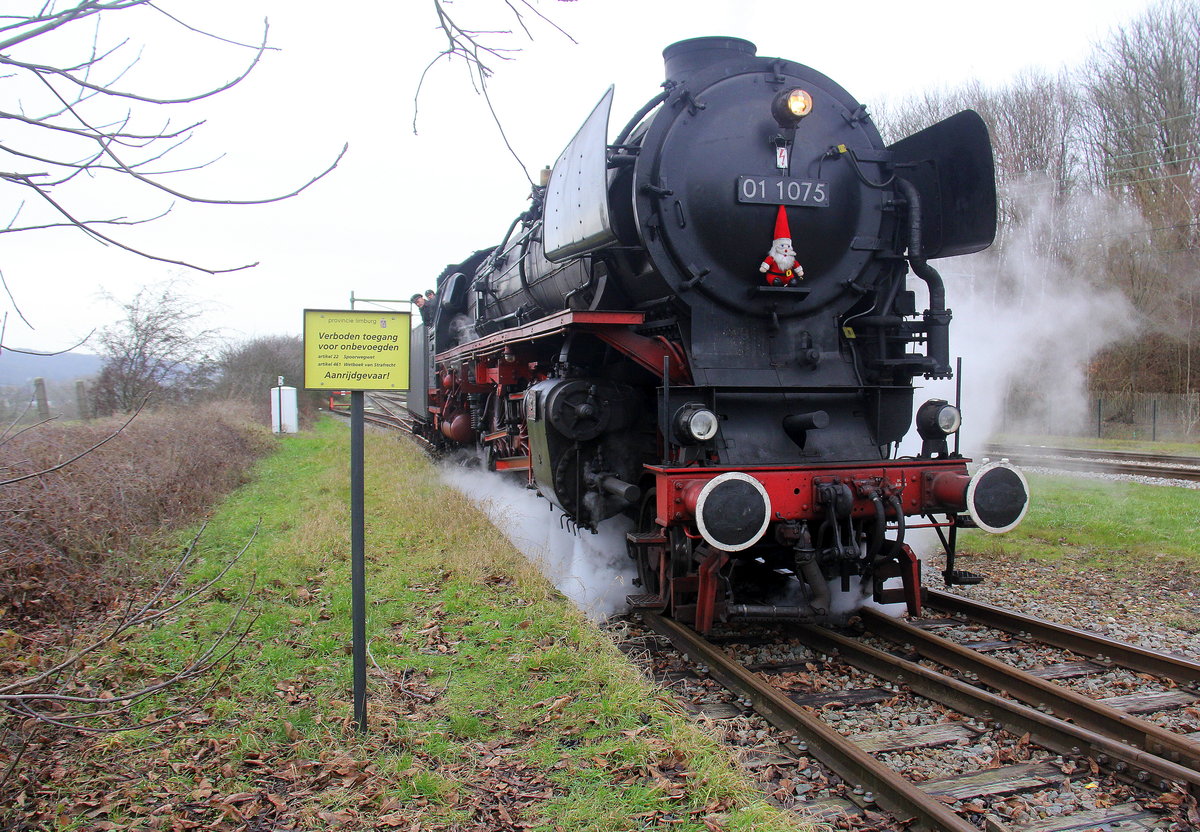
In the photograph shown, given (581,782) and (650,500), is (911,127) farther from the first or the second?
(581,782)

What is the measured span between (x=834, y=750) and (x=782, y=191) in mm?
3230

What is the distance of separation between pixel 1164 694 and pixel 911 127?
24.0 metres

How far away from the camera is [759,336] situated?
205 inches

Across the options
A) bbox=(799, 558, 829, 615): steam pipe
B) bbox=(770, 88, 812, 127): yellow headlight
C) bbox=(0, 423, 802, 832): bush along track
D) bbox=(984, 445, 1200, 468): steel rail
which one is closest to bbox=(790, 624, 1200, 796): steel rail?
bbox=(799, 558, 829, 615): steam pipe

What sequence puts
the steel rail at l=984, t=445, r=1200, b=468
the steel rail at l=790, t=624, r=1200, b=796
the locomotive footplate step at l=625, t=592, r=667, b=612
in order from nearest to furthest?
the steel rail at l=790, t=624, r=1200, b=796, the locomotive footplate step at l=625, t=592, r=667, b=612, the steel rail at l=984, t=445, r=1200, b=468

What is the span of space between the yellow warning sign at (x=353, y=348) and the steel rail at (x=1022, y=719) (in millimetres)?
2936

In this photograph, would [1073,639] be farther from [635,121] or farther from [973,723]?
[635,121]

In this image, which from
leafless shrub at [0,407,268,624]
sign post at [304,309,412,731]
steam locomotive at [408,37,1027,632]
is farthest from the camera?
leafless shrub at [0,407,268,624]

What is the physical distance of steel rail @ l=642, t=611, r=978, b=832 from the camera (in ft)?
9.38

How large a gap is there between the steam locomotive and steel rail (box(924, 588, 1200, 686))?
0.52 meters

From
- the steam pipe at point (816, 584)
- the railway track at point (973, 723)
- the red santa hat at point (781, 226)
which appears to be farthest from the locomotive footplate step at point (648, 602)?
the red santa hat at point (781, 226)

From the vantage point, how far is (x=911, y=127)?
81.3ft

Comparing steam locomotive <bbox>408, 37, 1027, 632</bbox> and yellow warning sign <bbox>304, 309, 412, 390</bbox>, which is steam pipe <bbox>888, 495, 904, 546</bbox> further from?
yellow warning sign <bbox>304, 309, 412, 390</bbox>

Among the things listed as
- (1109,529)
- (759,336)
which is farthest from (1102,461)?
(759,336)
